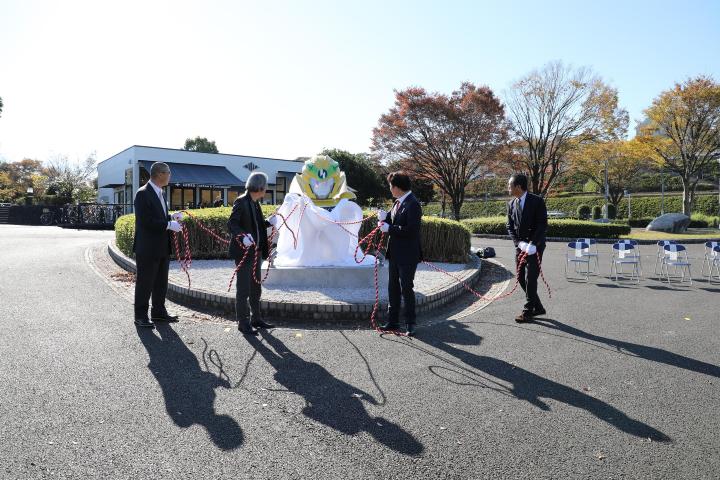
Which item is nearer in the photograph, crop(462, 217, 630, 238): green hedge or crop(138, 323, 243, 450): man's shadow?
crop(138, 323, 243, 450): man's shadow

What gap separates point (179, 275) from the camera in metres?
8.39

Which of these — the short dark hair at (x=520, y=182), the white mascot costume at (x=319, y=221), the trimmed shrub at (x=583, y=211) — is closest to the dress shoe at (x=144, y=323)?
the white mascot costume at (x=319, y=221)

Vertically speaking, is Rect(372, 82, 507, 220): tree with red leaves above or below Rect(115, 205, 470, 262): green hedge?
above

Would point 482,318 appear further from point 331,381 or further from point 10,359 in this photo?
point 10,359

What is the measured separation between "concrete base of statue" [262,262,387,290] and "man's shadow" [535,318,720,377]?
278 centimetres

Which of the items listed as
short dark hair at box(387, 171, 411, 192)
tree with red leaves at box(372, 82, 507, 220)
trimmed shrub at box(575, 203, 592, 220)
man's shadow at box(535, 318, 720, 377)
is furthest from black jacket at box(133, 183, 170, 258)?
trimmed shrub at box(575, 203, 592, 220)

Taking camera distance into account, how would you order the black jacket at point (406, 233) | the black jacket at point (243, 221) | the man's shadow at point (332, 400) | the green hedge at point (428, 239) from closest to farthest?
the man's shadow at point (332, 400) → the black jacket at point (406, 233) → the black jacket at point (243, 221) → the green hedge at point (428, 239)

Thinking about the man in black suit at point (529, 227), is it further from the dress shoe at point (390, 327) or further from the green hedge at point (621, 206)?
the green hedge at point (621, 206)

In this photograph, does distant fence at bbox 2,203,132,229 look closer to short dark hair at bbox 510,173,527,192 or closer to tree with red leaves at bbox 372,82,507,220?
tree with red leaves at bbox 372,82,507,220

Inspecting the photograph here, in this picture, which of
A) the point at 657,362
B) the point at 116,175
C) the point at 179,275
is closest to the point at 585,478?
the point at 657,362

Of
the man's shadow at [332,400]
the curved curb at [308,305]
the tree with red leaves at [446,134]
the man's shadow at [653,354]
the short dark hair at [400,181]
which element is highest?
the tree with red leaves at [446,134]

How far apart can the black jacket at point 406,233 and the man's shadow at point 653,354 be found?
6.24 ft

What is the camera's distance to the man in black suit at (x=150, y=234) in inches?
216

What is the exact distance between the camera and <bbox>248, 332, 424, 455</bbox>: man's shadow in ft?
9.88
